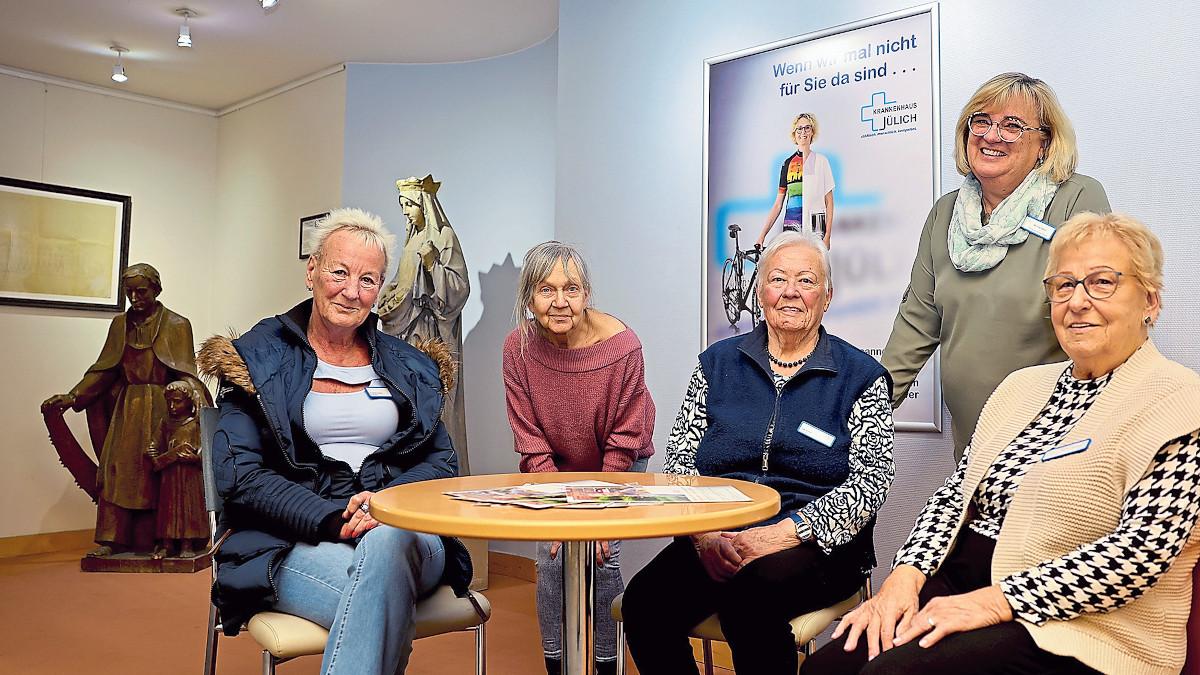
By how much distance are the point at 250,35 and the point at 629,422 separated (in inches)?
151

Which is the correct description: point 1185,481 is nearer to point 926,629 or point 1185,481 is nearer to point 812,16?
point 926,629

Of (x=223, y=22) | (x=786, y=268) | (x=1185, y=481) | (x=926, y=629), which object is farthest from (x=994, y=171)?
(x=223, y=22)

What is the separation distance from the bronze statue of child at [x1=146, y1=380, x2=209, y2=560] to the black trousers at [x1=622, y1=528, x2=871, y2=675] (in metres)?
3.74

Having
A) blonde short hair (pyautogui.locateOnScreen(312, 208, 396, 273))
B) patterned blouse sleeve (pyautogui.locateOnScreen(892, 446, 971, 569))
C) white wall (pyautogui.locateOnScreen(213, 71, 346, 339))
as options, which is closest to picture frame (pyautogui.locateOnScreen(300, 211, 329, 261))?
white wall (pyautogui.locateOnScreen(213, 71, 346, 339))

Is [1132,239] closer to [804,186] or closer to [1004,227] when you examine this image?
[1004,227]

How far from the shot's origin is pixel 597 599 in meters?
2.68

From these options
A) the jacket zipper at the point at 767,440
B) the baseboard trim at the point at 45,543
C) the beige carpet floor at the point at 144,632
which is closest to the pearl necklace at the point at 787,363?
the jacket zipper at the point at 767,440

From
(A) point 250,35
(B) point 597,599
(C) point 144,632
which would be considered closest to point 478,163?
(A) point 250,35

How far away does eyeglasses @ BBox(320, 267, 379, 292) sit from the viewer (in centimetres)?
236

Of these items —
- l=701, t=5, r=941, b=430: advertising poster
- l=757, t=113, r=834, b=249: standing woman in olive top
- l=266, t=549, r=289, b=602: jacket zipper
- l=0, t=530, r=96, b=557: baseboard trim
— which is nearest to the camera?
l=266, t=549, r=289, b=602: jacket zipper

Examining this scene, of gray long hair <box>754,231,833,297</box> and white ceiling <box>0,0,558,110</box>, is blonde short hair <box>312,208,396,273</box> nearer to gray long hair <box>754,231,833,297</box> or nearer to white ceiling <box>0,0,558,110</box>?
gray long hair <box>754,231,833,297</box>

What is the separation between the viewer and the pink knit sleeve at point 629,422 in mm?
2658

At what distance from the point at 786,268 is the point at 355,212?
1.09 m

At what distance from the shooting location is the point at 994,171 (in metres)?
2.34
